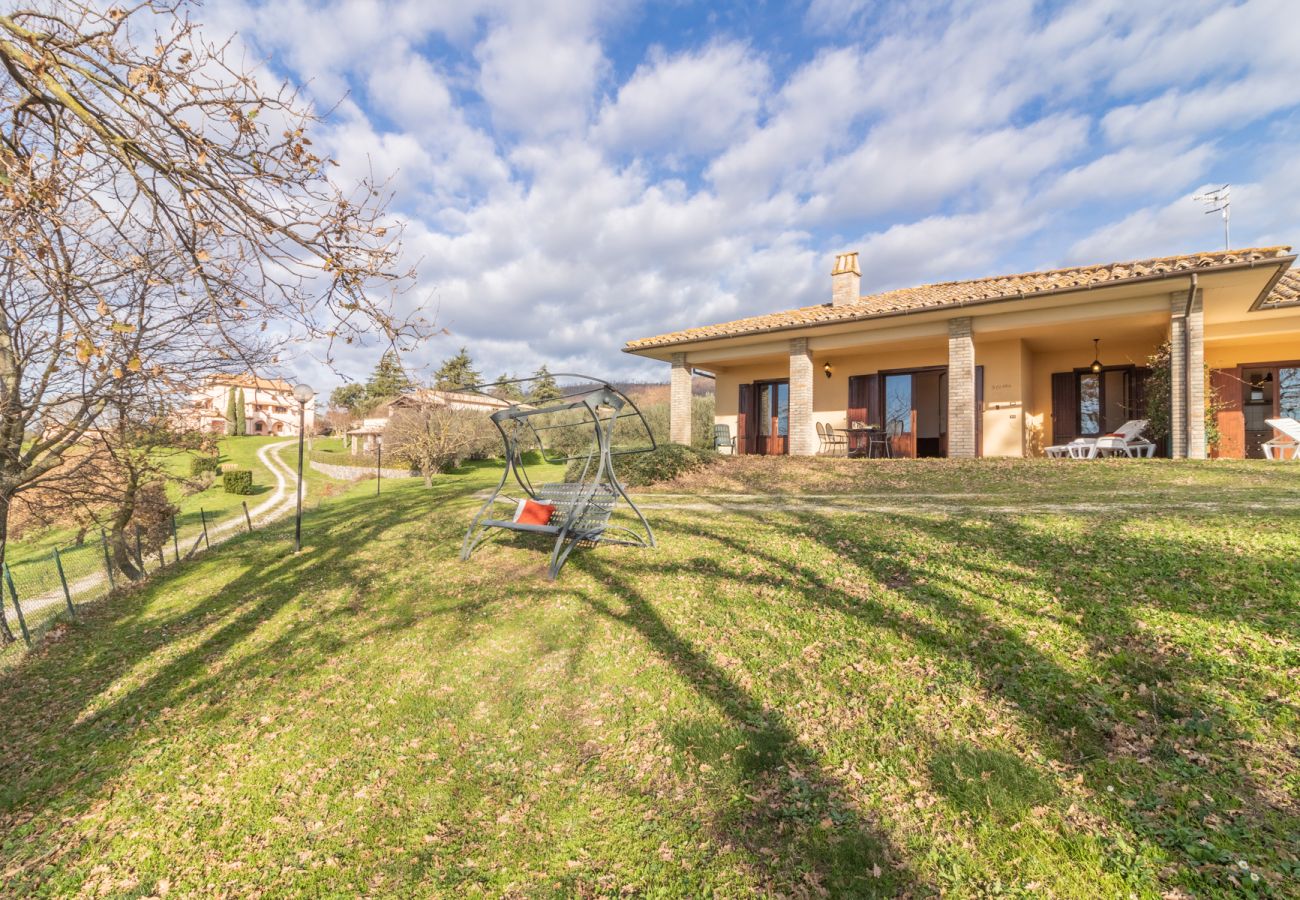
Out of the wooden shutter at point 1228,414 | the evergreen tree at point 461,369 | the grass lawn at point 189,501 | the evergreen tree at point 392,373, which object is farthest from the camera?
the evergreen tree at point 461,369

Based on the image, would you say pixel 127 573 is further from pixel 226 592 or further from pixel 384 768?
pixel 384 768

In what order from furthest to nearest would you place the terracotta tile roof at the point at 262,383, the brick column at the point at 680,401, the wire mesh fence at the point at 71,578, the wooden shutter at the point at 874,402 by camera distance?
the brick column at the point at 680,401 → the wooden shutter at the point at 874,402 → the wire mesh fence at the point at 71,578 → the terracotta tile roof at the point at 262,383

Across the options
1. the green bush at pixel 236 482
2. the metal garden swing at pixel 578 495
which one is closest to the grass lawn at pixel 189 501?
the green bush at pixel 236 482

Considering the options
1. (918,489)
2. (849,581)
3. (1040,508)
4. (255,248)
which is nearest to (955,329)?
(918,489)

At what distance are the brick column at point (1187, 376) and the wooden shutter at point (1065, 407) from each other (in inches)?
122

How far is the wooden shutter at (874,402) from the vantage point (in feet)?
46.9

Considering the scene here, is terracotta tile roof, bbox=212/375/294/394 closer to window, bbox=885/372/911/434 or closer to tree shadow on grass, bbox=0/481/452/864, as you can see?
tree shadow on grass, bbox=0/481/452/864

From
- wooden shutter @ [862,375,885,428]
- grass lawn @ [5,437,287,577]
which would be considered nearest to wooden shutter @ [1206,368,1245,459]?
wooden shutter @ [862,375,885,428]

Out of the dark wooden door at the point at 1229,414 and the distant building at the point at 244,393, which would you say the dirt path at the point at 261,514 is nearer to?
the distant building at the point at 244,393

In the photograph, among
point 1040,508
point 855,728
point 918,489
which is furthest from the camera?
point 918,489

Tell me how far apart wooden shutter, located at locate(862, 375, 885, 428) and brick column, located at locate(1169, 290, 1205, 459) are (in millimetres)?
5561

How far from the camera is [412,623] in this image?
4.80 metres

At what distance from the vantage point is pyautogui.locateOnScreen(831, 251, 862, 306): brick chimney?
14.6m

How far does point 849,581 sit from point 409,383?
3.65m
